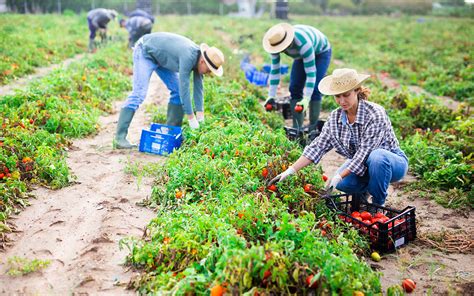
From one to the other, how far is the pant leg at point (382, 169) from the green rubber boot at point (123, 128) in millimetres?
3354

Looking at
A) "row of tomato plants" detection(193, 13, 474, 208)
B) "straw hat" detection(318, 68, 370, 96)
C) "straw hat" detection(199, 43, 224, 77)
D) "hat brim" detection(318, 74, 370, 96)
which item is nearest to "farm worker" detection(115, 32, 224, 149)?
"straw hat" detection(199, 43, 224, 77)

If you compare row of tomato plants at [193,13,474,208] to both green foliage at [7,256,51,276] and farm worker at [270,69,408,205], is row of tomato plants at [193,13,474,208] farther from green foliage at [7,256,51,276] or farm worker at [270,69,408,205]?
green foliage at [7,256,51,276]

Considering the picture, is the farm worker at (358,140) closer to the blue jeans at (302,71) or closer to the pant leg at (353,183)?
the pant leg at (353,183)

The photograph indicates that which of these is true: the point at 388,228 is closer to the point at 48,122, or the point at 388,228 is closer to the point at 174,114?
the point at 174,114

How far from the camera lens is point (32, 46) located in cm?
1299

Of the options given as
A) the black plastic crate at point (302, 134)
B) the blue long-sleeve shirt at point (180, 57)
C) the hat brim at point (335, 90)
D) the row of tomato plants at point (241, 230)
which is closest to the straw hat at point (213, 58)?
the blue long-sleeve shirt at point (180, 57)

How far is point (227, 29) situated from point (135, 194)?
2033cm

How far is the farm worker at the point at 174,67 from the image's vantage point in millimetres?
6145

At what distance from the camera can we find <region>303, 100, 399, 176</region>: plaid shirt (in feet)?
15.5

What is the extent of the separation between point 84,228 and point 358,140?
2.71 m

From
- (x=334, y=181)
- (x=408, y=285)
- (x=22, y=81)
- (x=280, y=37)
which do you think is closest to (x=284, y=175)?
(x=334, y=181)

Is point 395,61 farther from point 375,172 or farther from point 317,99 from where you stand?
point 375,172

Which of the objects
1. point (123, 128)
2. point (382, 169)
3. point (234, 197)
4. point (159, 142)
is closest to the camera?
point (234, 197)

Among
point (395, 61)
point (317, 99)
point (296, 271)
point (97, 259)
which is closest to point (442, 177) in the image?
point (317, 99)
